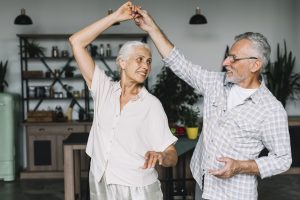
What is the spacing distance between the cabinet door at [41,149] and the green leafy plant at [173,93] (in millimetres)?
1859

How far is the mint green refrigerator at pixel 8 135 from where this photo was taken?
6.52m

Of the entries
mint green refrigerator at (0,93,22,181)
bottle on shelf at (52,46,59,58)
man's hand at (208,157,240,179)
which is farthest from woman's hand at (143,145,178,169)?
bottle on shelf at (52,46,59,58)

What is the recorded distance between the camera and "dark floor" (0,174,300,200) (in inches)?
225

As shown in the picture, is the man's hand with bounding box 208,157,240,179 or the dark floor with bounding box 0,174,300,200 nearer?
the man's hand with bounding box 208,157,240,179

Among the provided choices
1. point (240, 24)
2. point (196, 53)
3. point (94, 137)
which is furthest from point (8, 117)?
point (94, 137)

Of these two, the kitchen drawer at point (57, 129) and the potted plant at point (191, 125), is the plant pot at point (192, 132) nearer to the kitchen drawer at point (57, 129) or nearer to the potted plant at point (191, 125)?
the potted plant at point (191, 125)

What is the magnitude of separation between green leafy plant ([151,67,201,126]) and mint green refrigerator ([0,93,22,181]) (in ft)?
7.36

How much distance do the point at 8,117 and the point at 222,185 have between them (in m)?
4.98

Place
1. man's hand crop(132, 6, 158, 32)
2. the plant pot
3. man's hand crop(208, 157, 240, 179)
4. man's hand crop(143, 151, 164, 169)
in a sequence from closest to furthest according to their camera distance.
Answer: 1. man's hand crop(143, 151, 164, 169)
2. man's hand crop(208, 157, 240, 179)
3. man's hand crop(132, 6, 158, 32)
4. the plant pot

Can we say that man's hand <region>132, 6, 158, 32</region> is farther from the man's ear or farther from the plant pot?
the plant pot

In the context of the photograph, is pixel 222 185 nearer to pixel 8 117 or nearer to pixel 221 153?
pixel 221 153

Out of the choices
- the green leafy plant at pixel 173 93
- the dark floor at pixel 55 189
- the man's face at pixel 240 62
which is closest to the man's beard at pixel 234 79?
the man's face at pixel 240 62

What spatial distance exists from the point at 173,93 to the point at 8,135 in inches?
104

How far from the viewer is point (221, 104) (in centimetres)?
231
